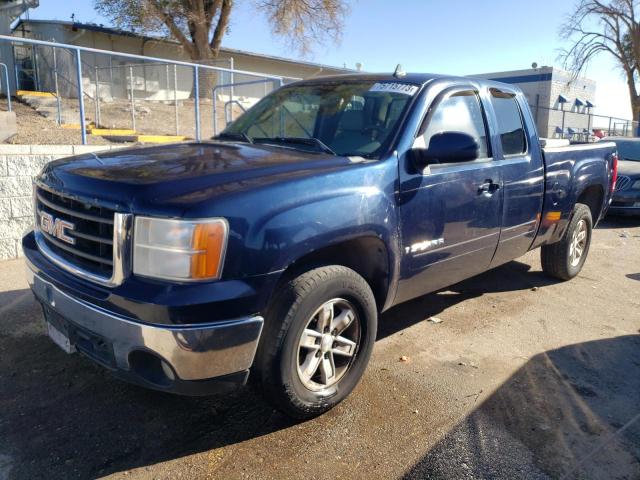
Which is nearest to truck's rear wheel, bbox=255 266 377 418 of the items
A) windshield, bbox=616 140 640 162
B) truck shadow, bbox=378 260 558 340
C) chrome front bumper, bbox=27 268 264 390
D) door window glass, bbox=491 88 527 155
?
chrome front bumper, bbox=27 268 264 390

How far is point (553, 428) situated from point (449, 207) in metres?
1.48

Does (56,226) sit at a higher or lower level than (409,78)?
lower

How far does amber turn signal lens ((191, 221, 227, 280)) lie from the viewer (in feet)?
7.61

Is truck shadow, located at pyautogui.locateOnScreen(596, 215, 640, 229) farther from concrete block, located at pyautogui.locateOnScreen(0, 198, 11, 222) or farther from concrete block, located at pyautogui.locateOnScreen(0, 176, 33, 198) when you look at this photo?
concrete block, located at pyautogui.locateOnScreen(0, 198, 11, 222)

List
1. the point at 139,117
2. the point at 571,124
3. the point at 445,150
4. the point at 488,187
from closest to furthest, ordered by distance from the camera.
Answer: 1. the point at 445,150
2. the point at 488,187
3. the point at 139,117
4. the point at 571,124

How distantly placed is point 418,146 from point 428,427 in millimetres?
1701

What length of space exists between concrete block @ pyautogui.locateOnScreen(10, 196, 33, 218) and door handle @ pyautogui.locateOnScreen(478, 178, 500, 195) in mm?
4852

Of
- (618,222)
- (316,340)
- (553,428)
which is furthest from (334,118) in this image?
(618,222)

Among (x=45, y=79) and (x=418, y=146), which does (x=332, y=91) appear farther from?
(x=45, y=79)

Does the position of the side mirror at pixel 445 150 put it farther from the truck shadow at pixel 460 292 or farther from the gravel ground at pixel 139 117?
the gravel ground at pixel 139 117

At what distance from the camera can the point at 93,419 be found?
2947mm

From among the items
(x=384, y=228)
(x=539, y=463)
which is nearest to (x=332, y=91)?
(x=384, y=228)

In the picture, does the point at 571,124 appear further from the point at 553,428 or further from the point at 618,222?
the point at 553,428

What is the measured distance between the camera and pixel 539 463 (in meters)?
2.65
